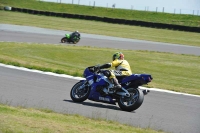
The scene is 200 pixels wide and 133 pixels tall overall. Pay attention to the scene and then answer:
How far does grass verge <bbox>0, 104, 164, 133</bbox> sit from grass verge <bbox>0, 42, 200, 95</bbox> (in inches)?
286

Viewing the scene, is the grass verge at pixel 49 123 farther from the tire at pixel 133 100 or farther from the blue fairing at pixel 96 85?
the blue fairing at pixel 96 85

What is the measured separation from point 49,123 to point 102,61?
53.6ft

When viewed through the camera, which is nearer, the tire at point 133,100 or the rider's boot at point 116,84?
the tire at point 133,100

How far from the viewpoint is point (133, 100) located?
1238 centimetres

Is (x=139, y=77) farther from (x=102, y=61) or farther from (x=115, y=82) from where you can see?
(x=102, y=61)

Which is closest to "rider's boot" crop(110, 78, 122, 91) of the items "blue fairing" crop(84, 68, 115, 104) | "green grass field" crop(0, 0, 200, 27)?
"blue fairing" crop(84, 68, 115, 104)

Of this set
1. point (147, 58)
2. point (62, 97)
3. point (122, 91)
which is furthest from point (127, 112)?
point (147, 58)

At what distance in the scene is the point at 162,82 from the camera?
19.5 meters

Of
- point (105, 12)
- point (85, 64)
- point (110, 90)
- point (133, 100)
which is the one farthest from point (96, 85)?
point (105, 12)

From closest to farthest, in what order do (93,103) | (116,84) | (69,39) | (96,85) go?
(116,84)
(96,85)
(93,103)
(69,39)

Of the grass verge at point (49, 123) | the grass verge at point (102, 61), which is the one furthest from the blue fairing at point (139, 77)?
the grass verge at point (102, 61)

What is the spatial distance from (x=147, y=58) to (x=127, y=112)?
15830 millimetres

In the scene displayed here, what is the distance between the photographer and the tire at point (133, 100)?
12195mm

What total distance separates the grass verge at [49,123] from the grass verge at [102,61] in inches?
286
